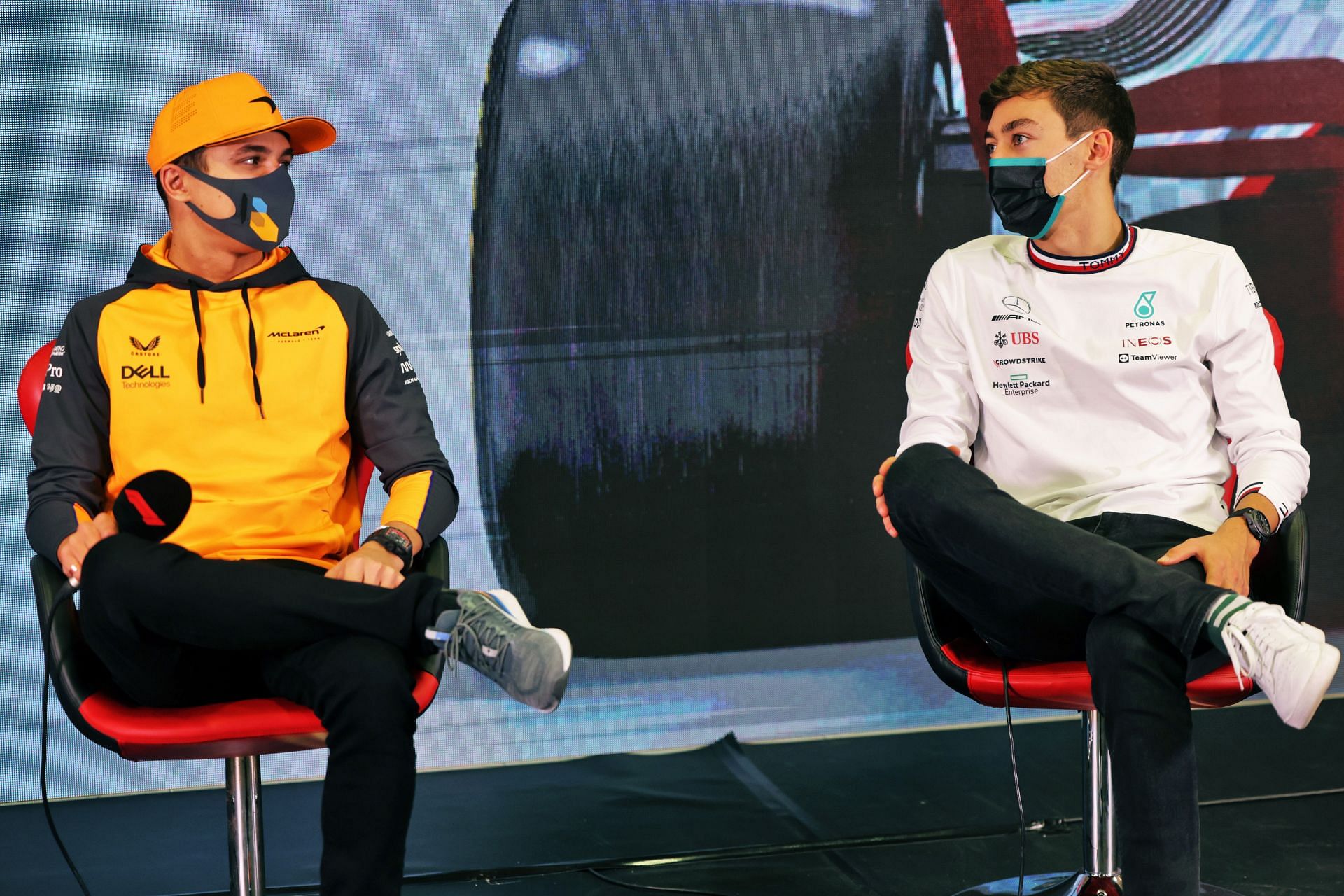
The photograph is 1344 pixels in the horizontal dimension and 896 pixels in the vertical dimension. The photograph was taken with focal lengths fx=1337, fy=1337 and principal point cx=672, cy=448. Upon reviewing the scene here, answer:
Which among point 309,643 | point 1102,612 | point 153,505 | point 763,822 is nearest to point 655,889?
point 763,822

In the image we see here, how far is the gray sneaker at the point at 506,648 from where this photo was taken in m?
1.61

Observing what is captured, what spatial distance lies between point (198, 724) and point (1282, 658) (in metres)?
1.36

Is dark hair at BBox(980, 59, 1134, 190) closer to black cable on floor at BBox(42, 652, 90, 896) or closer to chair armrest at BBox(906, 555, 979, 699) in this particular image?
chair armrest at BBox(906, 555, 979, 699)

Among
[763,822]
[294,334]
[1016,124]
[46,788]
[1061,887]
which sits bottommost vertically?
[763,822]

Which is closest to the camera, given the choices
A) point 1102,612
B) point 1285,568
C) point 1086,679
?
point 1102,612

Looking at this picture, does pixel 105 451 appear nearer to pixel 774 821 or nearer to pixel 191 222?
pixel 191 222

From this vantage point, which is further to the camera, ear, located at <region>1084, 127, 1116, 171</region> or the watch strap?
ear, located at <region>1084, 127, 1116, 171</region>

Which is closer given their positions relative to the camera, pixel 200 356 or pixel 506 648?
pixel 506 648

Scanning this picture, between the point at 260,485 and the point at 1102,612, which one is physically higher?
the point at 260,485

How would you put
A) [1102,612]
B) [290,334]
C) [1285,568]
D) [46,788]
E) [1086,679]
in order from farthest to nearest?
[46,788], [290,334], [1285,568], [1086,679], [1102,612]

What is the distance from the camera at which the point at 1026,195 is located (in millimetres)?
2248

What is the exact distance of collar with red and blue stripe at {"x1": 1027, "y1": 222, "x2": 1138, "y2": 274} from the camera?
223cm

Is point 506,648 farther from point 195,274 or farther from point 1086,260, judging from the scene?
point 1086,260

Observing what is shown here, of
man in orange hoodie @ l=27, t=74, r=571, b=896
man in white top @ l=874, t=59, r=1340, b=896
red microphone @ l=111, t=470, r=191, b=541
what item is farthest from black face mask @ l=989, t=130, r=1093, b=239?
red microphone @ l=111, t=470, r=191, b=541
